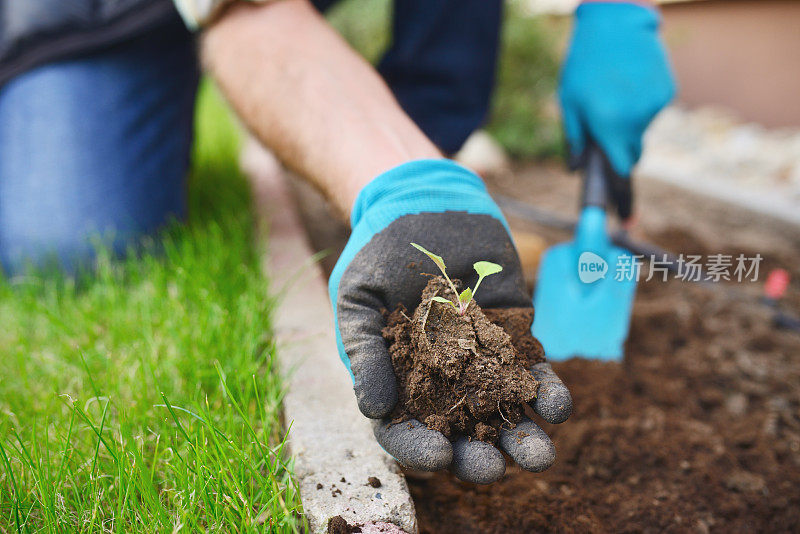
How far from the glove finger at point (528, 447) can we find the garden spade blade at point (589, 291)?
30.7 inches

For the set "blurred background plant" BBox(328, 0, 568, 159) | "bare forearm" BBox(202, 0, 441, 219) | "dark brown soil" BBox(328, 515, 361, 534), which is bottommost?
"blurred background plant" BBox(328, 0, 568, 159)

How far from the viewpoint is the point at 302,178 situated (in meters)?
1.31

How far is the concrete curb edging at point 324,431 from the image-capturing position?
820 mm

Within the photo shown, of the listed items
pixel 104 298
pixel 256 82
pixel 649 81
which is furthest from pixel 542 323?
pixel 104 298

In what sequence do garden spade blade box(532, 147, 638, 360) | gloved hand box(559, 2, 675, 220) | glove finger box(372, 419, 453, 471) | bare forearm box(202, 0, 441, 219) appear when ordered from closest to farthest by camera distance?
1. glove finger box(372, 419, 453, 471)
2. bare forearm box(202, 0, 441, 219)
3. garden spade blade box(532, 147, 638, 360)
4. gloved hand box(559, 2, 675, 220)

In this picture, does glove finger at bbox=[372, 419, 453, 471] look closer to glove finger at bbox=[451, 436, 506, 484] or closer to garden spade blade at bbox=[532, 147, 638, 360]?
glove finger at bbox=[451, 436, 506, 484]

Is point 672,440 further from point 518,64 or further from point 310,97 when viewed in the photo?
point 518,64

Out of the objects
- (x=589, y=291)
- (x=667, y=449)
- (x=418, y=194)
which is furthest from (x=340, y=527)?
(x=589, y=291)

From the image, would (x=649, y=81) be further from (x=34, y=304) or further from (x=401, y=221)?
(x=34, y=304)

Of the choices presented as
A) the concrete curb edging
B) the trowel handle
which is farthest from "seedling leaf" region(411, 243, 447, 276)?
the trowel handle

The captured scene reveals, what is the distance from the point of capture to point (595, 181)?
1.81m

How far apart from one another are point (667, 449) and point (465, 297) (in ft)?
2.26

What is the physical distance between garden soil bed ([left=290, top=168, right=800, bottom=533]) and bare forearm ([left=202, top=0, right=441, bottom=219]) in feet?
2.07

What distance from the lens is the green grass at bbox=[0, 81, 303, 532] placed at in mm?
825
